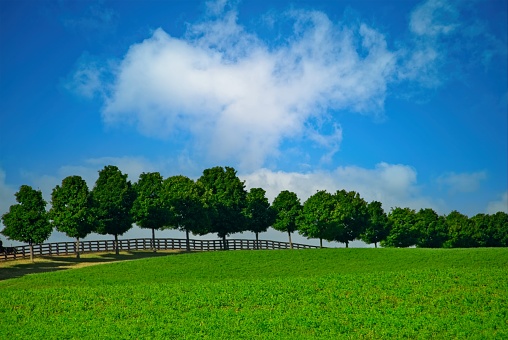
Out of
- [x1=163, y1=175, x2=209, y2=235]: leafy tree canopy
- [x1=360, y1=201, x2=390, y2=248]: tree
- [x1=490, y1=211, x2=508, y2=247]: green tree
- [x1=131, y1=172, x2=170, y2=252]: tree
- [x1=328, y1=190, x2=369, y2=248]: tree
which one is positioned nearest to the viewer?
[x1=131, y1=172, x2=170, y2=252]: tree

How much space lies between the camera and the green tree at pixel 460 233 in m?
106

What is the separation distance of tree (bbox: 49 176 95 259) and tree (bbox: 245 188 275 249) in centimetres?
2813

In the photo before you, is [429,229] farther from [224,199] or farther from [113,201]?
[113,201]

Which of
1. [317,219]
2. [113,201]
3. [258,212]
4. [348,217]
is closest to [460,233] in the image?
[348,217]

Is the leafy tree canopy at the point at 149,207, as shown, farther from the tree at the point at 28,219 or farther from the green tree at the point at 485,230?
the green tree at the point at 485,230

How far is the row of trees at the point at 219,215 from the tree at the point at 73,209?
0.12 metres

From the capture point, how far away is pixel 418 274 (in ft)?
123

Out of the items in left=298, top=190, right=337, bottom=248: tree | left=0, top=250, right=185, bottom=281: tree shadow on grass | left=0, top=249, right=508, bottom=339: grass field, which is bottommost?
left=0, top=249, right=508, bottom=339: grass field

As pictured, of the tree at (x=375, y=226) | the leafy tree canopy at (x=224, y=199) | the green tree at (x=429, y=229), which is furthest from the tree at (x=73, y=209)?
the green tree at (x=429, y=229)

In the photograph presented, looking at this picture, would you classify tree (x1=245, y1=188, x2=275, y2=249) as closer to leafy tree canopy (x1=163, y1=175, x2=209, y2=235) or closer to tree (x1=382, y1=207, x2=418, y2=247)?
leafy tree canopy (x1=163, y1=175, x2=209, y2=235)

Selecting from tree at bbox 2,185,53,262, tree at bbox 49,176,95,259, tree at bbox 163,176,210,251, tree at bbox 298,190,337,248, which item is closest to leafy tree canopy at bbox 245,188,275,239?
tree at bbox 298,190,337,248

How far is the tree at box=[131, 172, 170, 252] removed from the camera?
74750 mm

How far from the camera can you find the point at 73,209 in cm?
6688

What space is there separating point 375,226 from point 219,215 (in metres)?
29.0
